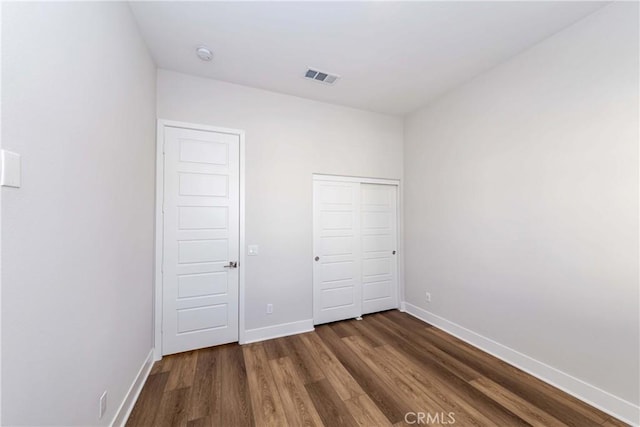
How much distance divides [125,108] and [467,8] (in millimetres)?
2826

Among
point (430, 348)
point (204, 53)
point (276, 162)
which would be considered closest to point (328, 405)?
point (430, 348)

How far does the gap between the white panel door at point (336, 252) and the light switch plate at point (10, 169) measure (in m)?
2.70

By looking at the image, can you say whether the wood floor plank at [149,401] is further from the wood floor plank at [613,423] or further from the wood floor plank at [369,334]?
the wood floor plank at [613,423]

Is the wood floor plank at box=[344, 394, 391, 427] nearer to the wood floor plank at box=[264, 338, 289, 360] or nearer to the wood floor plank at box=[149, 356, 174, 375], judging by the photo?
the wood floor plank at box=[264, 338, 289, 360]

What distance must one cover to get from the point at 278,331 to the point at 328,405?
4.20 feet

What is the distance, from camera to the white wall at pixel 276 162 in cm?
281

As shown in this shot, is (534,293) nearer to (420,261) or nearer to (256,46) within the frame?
(420,261)

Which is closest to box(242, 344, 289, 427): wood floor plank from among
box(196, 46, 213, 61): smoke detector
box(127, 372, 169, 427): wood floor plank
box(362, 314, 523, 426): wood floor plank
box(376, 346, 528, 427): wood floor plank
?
box(127, 372, 169, 427): wood floor plank

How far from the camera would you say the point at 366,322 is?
136 inches

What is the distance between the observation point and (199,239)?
2.74m

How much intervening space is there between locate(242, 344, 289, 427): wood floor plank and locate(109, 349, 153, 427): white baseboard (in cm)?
90

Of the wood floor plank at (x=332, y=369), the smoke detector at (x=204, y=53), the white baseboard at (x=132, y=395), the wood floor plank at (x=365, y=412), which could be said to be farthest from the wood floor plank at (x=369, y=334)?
the smoke detector at (x=204, y=53)

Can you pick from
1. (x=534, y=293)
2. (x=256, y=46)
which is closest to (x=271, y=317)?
(x=534, y=293)

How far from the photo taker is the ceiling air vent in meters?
2.75
